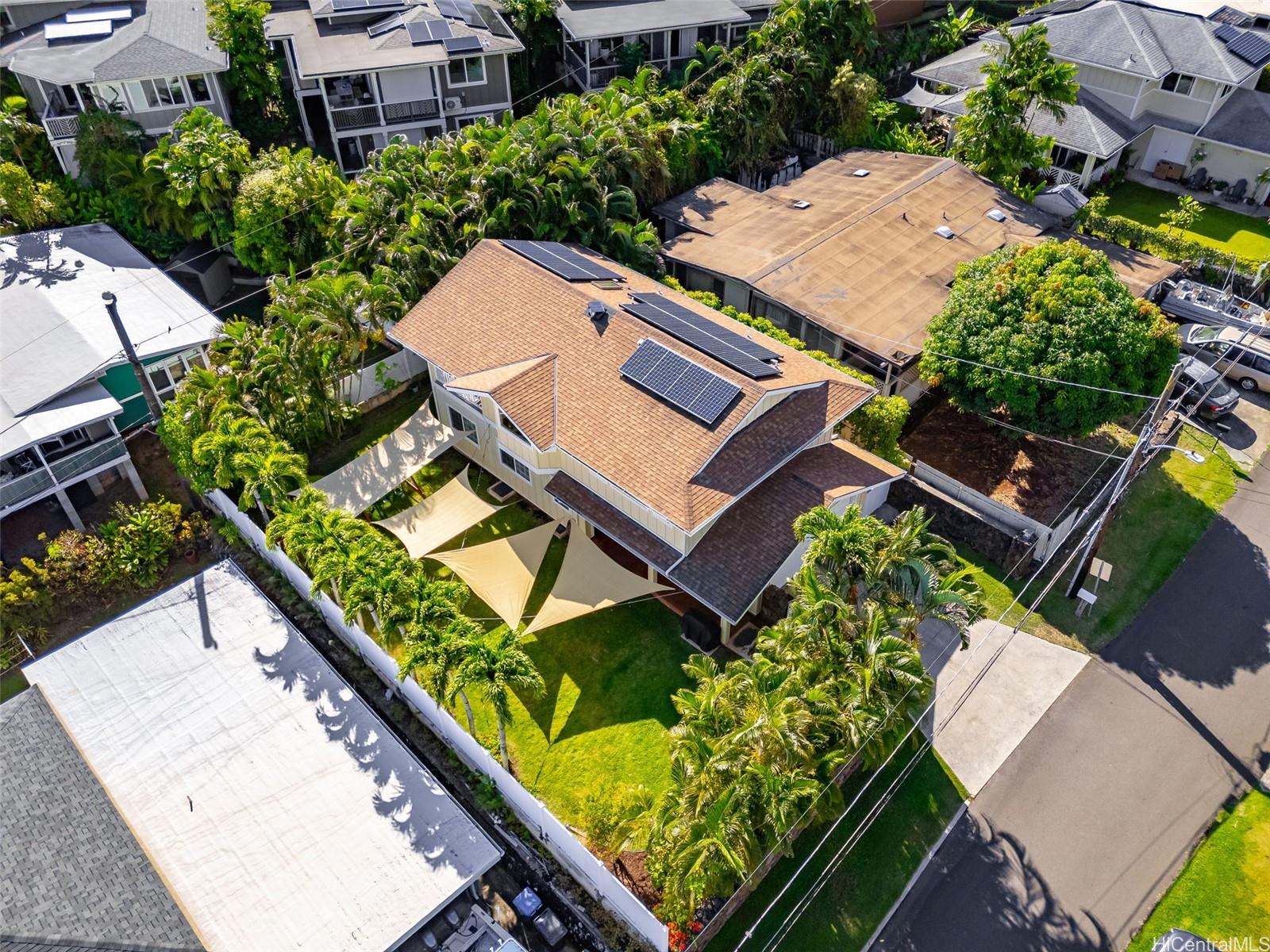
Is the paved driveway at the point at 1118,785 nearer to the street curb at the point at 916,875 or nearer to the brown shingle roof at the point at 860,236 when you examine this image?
the street curb at the point at 916,875

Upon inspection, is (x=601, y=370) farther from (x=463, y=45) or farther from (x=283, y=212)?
(x=463, y=45)

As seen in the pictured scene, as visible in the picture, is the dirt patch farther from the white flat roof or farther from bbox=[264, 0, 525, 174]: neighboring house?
bbox=[264, 0, 525, 174]: neighboring house

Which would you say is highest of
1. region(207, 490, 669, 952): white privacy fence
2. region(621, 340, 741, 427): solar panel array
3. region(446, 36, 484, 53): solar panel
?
region(446, 36, 484, 53): solar panel

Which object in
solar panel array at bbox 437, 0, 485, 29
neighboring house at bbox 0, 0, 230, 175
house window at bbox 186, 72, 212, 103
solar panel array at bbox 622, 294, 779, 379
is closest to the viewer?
solar panel array at bbox 622, 294, 779, 379

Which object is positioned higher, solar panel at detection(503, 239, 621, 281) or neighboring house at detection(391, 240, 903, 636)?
solar panel at detection(503, 239, 621, 281)

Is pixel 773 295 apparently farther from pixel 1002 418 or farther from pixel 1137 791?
pixel 1137 791

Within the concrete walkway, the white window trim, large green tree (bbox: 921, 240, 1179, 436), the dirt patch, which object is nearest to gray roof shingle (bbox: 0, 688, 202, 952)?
the concrete walkway
